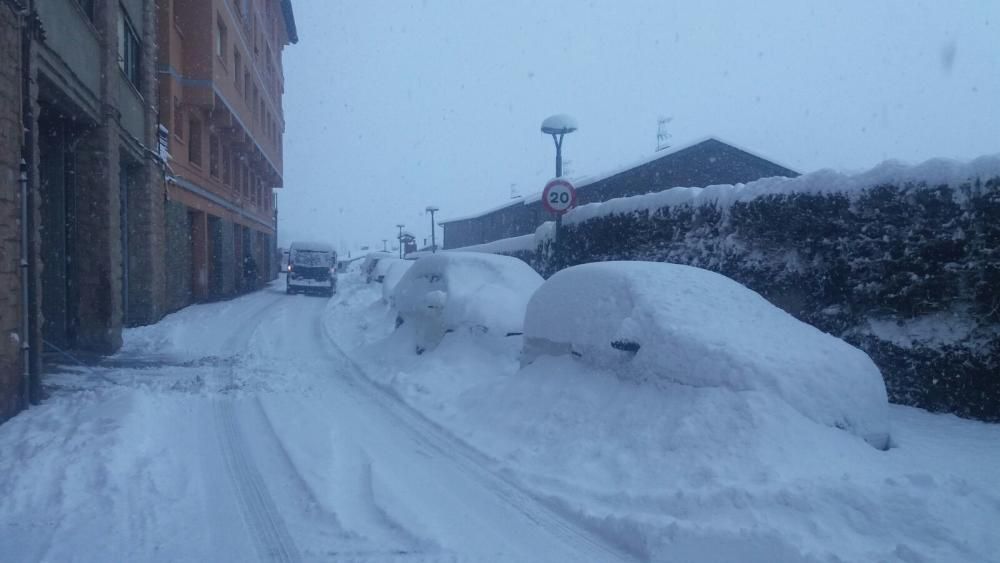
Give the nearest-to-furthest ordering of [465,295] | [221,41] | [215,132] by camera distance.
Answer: [465,295] < [221,41] < [215,132]

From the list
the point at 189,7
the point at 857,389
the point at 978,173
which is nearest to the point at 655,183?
the point at 189,7

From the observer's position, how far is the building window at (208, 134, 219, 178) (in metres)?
23.0

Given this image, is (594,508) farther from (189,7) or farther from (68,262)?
(189,7)

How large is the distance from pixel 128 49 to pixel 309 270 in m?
15.3

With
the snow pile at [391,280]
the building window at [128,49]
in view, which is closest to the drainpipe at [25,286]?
the building window at [128,49]

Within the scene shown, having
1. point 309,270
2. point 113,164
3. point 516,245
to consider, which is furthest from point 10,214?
point 309,270

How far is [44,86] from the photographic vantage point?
8.27 metres

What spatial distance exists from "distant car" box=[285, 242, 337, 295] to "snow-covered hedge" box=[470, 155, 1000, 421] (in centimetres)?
2144

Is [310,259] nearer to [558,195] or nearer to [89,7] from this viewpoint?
[89,7]

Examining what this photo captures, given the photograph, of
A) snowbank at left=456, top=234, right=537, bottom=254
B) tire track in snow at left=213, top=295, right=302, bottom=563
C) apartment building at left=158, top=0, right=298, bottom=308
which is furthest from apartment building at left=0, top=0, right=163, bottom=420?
snowbank at left=456, top=234, right=537, bottom=254

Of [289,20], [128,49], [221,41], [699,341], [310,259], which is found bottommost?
[699,341]

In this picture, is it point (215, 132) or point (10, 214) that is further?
point (215, 132)

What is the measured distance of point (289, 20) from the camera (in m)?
37.8

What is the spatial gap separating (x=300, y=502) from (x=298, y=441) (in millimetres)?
1573
